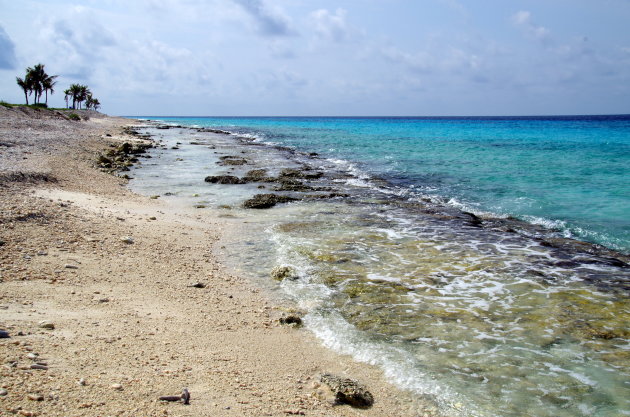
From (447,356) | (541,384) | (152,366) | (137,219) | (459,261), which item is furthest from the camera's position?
(137,219)

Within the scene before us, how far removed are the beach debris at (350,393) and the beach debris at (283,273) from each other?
3.70m

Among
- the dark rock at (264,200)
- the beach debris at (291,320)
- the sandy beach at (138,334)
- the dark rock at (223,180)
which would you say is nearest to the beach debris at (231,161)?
the dark rock at (223,180)

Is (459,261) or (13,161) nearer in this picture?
(459,261)

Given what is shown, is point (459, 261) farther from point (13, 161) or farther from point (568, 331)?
point (13, 161)

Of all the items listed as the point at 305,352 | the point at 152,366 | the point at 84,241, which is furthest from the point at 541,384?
the point at 84,241

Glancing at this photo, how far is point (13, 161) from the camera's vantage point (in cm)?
1548

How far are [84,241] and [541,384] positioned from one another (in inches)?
333

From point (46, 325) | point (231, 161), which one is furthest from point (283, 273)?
point (231, 161)

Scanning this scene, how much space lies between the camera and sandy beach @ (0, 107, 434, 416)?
399 centimetres

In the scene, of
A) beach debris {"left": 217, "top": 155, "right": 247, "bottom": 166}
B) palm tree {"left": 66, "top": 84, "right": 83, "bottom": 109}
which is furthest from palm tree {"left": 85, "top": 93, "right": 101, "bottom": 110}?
beach debris {"left": 217, "top": 155, "right": 247, "bottom": 166}

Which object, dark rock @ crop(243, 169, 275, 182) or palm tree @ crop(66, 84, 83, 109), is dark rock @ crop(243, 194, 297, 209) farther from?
palm tree @ crop(66, 84, 83, 109)

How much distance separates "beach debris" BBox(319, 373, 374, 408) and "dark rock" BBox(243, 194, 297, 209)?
11.0m

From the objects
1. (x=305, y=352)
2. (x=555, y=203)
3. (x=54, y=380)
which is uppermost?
(x=555, y=203)

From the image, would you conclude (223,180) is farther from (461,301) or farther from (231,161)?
(461,301)
